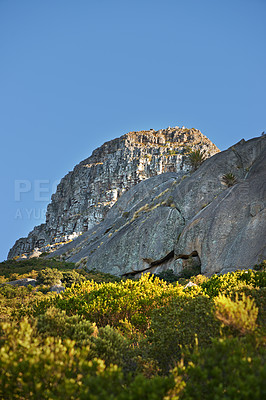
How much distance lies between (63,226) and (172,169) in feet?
157

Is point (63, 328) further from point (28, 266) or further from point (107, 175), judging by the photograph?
point (107, 175)

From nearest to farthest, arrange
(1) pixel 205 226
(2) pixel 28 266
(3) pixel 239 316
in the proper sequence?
1. (3) pixel 239 316
2. (1) pixel 205 226
3. (2) pixel 28 266

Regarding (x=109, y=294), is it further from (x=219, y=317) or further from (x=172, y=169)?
(x=172, y=169)

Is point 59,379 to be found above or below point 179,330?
above

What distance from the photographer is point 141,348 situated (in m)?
8.91

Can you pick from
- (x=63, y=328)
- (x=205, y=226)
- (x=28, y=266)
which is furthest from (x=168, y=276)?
(x=28, y=266)

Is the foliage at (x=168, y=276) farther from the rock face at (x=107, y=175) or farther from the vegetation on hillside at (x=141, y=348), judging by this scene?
the rock face at (x=107, y=175)

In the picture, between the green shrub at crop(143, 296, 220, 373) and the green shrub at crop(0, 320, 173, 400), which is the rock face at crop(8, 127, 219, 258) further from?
the green shrub at crop(0, 320, 173, 400)

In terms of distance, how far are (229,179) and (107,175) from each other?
8366cm

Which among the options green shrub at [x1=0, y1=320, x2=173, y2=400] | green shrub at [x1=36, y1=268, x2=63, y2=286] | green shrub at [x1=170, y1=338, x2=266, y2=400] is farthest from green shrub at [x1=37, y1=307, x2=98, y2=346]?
green shrub at [x1=36, y1=268, x2=63, y2=286]

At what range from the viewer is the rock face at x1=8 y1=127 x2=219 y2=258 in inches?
4031

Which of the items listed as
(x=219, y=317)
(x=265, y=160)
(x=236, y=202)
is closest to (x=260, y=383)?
(x=219, y=317)

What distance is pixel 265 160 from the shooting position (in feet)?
91.5

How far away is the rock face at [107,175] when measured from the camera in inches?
4031
